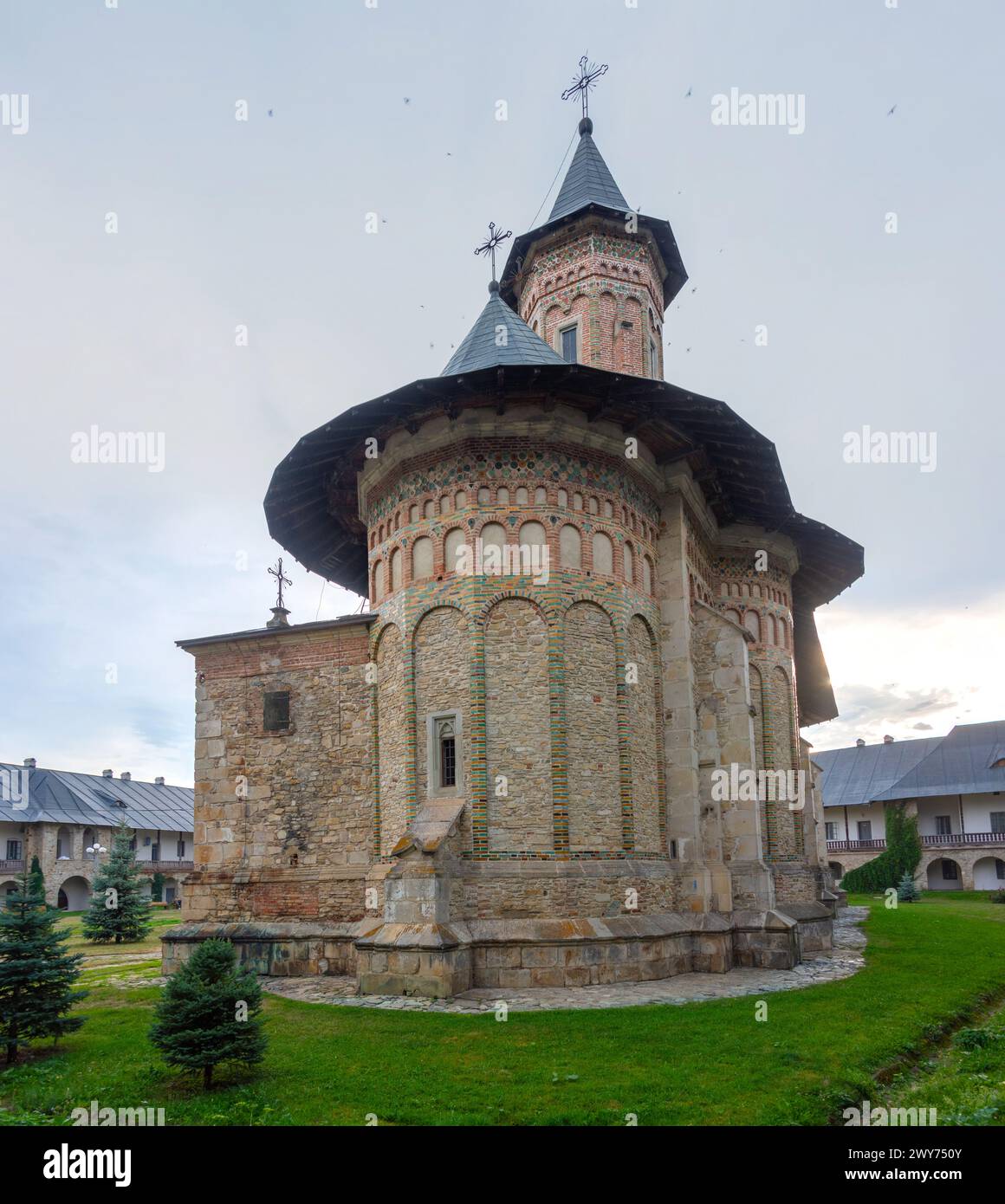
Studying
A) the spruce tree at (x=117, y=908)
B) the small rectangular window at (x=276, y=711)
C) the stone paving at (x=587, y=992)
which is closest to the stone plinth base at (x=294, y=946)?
the stone paving at (x=587, y=992)

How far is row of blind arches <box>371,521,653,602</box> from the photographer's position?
12.7 m

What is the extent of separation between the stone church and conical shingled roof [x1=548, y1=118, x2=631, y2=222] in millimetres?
6354

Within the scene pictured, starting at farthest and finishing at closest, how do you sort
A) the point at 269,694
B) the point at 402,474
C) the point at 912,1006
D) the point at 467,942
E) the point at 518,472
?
1. the point at 269,694
2. the point at 402,474
3. the point at 518,472
4. the point at 467,942
5. the point at 912,1006

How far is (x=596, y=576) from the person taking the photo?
1304 cm

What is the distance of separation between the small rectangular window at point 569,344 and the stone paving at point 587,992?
41.9 ft

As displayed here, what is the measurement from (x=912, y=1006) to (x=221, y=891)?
10079mm

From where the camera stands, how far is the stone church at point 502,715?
11609 mm

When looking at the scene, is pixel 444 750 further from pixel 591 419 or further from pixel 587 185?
pixel 587 185

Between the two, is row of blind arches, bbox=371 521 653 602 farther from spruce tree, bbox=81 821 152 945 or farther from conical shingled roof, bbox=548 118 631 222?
spruce tree, bbox=81 821 152 945

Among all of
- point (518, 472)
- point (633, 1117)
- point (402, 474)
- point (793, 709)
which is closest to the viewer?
point (633, 1117)

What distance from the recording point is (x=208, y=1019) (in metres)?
7.05
